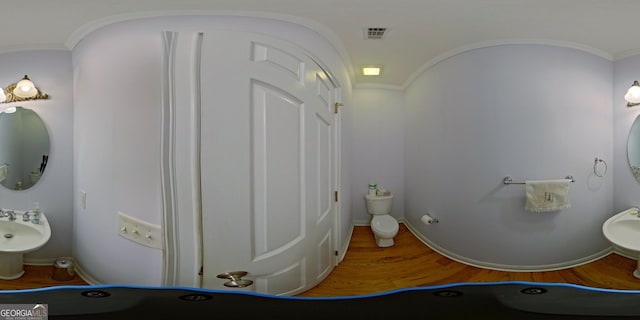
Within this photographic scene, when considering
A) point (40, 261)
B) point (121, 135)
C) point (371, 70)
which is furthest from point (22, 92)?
point (371, 70)

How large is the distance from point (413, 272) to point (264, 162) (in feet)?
1.70

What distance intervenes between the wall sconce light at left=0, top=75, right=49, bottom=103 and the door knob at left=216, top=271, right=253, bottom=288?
602 mm

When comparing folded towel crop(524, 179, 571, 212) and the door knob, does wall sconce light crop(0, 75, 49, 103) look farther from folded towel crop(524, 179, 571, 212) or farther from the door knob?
folded towel crop(524, 179, 571, 212)

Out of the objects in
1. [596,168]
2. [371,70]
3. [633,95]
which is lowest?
[596,168]

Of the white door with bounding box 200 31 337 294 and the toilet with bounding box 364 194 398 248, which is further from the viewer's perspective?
the toilet with bounding box 364 194 398 248

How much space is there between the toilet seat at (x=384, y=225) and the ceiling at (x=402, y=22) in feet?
1.29

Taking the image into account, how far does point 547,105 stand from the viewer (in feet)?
2.28

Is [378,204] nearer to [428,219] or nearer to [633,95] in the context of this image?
[428,219]

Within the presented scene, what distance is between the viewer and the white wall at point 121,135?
57cm

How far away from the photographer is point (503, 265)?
75 centimetres

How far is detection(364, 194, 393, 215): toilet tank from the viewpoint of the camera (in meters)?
0.80

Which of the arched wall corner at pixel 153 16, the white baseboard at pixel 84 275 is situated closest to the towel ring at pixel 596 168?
A: the arched wall corner at pixel 153 16

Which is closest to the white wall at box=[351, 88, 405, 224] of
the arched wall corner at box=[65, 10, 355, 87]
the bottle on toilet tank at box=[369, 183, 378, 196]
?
the bottle on toilet tank at box=[369, 183, 378, 196]

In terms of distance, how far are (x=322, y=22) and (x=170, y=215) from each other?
2.03ft
